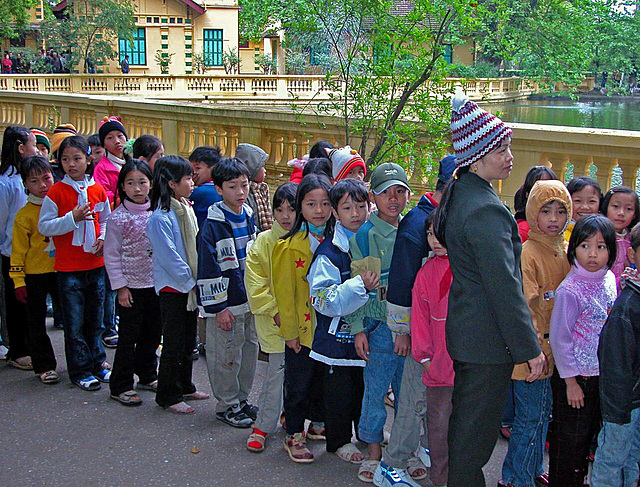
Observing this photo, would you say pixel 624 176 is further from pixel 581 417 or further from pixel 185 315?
pixel 185 315

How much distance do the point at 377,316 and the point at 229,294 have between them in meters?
1.25

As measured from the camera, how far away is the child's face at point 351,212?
469 centimetres

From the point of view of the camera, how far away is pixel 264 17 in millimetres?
7465

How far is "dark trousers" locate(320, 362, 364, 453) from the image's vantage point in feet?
15.7

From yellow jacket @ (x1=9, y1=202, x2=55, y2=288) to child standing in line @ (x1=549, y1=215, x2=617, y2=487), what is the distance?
405cm

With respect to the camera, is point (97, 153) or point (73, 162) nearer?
point (73, 162)

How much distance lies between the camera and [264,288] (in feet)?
16.7

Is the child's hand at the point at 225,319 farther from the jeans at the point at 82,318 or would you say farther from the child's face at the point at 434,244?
the child's face at the point at 434,244

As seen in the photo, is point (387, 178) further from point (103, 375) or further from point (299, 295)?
A: point (103, 375)

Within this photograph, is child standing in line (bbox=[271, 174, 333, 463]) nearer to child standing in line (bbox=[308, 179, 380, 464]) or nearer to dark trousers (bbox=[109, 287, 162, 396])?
child standing in line (bbox=[308, 179, 380, 464])

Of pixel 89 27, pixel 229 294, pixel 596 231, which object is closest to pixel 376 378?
pixel 229 294

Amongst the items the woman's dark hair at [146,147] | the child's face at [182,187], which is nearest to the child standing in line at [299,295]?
the child's face at [182,187]

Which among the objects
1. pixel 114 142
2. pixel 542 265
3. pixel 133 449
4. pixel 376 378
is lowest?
pixel 133 449

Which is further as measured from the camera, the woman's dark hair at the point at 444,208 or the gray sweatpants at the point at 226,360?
the gray sweatpants at the point at 226,360
